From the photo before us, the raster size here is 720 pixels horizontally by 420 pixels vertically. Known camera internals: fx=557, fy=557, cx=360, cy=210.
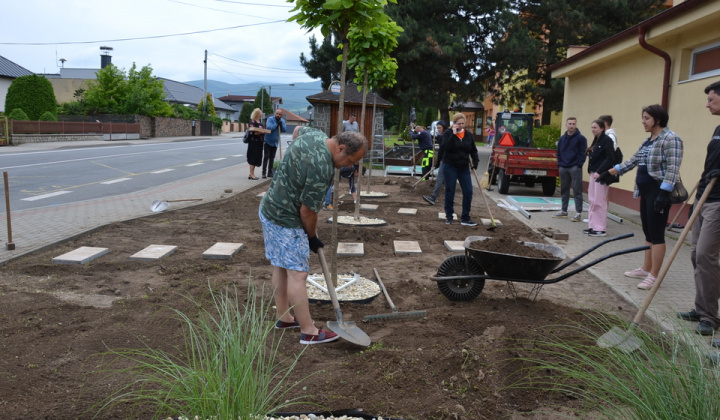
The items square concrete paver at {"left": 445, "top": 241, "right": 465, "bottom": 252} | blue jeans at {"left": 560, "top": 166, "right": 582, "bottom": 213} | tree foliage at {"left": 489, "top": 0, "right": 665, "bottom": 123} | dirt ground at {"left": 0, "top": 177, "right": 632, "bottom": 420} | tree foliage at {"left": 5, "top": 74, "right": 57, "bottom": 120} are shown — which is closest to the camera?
dirt ground at {"left": 0, "top": 177, "right": 632, "bottom": 420}

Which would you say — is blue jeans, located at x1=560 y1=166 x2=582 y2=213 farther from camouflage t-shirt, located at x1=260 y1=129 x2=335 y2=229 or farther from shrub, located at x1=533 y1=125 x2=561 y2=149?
shrub, located at x1=533 y1=125 x2=561 y2=149

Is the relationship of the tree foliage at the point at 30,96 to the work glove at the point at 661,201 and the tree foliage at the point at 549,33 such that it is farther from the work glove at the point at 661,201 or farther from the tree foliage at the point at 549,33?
the work glove at the point at 661,201

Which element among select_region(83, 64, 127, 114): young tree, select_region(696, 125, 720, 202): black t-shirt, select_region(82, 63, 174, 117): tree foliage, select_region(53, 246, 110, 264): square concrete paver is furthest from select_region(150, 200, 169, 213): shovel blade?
select_region(83, 64, 127, 114): young tree

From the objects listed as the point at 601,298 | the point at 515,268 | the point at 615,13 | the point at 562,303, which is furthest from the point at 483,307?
the point at 615,13

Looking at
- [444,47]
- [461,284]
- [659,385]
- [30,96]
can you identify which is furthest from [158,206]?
[30,96]

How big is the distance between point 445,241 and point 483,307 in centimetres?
299

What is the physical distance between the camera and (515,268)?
16.0ft

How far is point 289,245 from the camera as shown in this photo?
157 inches

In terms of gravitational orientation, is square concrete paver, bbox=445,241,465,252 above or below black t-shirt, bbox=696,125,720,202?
below

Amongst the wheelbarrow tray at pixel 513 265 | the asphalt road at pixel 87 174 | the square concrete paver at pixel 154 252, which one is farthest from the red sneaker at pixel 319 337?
the asphalt road at pixel 87 174

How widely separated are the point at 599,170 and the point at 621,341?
653 cm

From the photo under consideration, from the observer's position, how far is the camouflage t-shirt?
3.70m

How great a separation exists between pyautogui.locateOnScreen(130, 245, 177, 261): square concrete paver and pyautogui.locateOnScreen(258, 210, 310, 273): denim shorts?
2.99 m

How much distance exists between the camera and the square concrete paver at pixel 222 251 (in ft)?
21.7
